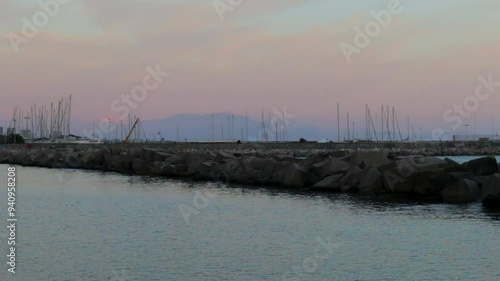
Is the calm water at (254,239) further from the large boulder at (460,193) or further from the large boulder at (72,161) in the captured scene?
the large boulder at (72,161)

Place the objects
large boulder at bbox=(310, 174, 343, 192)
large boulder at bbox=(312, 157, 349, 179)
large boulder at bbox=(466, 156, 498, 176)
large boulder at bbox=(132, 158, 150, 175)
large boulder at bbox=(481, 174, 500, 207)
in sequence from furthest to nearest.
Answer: large boulder at bbox=(132, 158, 150, 175) < large boulder at bbox=(312, 157, 349, 179) < large boulder at bbox=(310, 174, 343, 192) < large boulder at bbox=(466, 156, 498, 176) < large boulder at bbox=(481, 174, 500, 207)

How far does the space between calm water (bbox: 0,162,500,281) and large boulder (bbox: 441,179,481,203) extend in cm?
168

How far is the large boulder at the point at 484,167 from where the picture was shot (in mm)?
30094

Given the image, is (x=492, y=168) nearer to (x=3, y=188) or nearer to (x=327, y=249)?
(x=327, y=249)

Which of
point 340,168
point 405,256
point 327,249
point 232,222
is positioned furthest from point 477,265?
point 340,168

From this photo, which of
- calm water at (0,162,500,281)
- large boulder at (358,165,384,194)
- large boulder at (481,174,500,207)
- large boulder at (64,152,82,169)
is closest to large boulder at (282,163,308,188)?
large boulder at (358,165,384,194)

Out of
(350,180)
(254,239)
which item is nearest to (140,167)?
(350,180)

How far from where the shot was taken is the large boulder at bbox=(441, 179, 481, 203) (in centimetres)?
2641

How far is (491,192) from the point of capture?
25672 millimetres

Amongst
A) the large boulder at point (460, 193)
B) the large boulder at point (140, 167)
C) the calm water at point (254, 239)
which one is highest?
the large boulder at point (140, 167)

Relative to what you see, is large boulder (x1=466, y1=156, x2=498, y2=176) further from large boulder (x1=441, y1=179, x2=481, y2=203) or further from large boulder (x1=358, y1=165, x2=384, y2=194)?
large boulder (x1=358, y1=165, x2=384, y2=194)

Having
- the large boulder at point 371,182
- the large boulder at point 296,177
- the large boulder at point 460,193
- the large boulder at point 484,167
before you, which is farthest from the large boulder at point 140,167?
the large boulder at point 460,193

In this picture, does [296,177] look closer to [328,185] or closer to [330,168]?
[330,168]

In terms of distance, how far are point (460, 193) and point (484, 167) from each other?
448 cm
